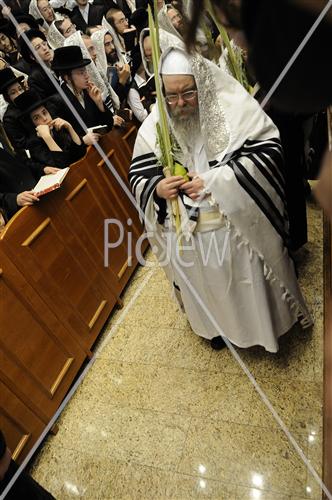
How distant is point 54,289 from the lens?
101 inches

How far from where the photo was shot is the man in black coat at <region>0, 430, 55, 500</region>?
1404 millimetres

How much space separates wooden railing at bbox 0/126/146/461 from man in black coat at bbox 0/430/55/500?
0.60 m

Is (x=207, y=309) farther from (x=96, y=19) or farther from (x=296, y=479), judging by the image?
(x=96, y=19)

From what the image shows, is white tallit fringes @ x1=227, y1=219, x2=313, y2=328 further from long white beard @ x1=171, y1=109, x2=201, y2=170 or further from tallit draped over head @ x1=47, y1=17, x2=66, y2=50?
tallit draped over head @ x1=47, y1=17, x2=66, y2=50

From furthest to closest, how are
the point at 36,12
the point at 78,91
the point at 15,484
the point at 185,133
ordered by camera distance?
the point at 36,12, the point at 78,91, the point at 185,133, the point at 15,484

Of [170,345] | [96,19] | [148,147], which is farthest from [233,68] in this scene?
[96,19]

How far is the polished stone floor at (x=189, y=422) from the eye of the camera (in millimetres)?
2053

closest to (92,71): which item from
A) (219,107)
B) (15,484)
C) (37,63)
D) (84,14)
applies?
(37,63)

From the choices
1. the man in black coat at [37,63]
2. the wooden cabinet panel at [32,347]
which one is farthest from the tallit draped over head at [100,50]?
the wooden cabinet panel at [32,347]

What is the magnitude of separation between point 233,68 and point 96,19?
5196 mm

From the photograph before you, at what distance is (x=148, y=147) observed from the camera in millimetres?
2211

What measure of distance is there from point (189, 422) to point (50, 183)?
1.84 meters

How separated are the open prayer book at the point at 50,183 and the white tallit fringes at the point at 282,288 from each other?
1192 mm

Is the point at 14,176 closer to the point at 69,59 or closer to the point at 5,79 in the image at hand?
the point at 5,79
